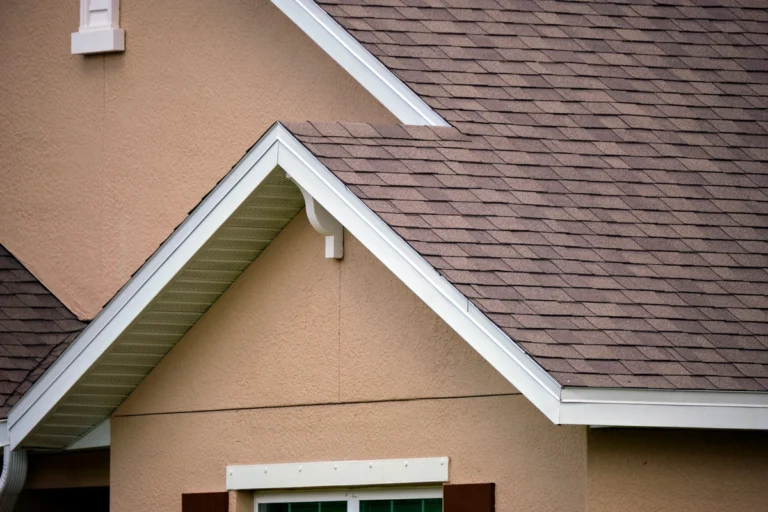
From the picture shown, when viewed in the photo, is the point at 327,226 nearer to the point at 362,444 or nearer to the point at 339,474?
the point at 362,444

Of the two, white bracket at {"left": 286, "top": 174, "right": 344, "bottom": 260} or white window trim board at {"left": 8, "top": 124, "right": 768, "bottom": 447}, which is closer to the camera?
white window trim board at {"left": 8, "top": 124, "right": 768, "bottom": 447}

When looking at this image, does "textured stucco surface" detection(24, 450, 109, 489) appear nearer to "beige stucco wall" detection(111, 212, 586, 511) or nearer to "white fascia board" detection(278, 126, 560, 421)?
"beige stucco wall" detection(111, 212, 586, 511)

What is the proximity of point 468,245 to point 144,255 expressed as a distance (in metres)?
3.44

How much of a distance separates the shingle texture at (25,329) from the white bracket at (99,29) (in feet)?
5.55

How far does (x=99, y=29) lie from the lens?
12094mm

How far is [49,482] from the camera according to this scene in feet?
37.2

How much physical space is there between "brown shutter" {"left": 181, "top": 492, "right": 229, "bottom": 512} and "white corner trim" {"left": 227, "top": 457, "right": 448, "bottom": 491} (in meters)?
0.08

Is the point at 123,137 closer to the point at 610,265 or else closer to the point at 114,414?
the point at 114,414

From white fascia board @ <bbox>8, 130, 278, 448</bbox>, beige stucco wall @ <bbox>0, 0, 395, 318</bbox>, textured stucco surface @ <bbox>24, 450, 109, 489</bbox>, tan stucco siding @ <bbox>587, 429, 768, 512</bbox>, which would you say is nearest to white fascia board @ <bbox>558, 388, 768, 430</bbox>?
tan stucco siding @ <bbox>587, 429, 768, 512</bbox>

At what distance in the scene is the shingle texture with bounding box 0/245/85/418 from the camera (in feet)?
34.9

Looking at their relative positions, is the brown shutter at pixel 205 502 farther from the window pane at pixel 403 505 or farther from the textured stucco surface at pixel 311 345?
the window pane at pixel 403 505

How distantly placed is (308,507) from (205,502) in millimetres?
699

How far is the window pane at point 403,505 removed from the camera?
9.28 meters

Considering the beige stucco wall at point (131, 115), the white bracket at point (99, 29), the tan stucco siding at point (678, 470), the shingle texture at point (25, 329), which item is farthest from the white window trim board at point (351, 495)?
the white bracket at point (99, 29)
